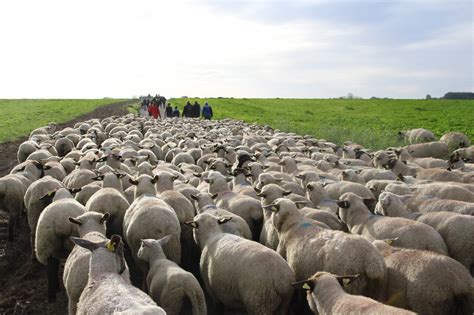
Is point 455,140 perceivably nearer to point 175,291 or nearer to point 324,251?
point 324,251

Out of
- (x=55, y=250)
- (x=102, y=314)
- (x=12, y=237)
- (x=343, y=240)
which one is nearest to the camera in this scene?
(x=102, y=314)

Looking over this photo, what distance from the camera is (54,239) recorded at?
7.35m

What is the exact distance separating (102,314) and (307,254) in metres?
3.12

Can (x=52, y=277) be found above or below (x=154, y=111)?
below

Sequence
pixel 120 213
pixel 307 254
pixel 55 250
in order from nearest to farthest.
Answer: pixel 307 254
pixel 55 250
pixel 120 213

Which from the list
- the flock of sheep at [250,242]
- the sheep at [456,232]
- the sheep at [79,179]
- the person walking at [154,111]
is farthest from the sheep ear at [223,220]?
the person walking at [154,111]

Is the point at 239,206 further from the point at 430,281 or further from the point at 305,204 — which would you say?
the point at 430,281

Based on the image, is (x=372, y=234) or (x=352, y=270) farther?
(x=372, y=234)

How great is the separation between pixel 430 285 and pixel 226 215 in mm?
3686

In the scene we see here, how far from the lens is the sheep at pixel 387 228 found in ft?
22.3

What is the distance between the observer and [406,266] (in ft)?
19.2

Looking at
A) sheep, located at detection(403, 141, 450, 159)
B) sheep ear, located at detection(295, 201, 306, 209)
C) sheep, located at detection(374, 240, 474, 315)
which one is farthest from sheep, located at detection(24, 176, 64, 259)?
sheep, located at detection(403, 141, 450, 159)

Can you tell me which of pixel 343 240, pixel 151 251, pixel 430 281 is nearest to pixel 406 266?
pixel 430 281

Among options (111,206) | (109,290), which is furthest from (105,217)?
(109,290)
